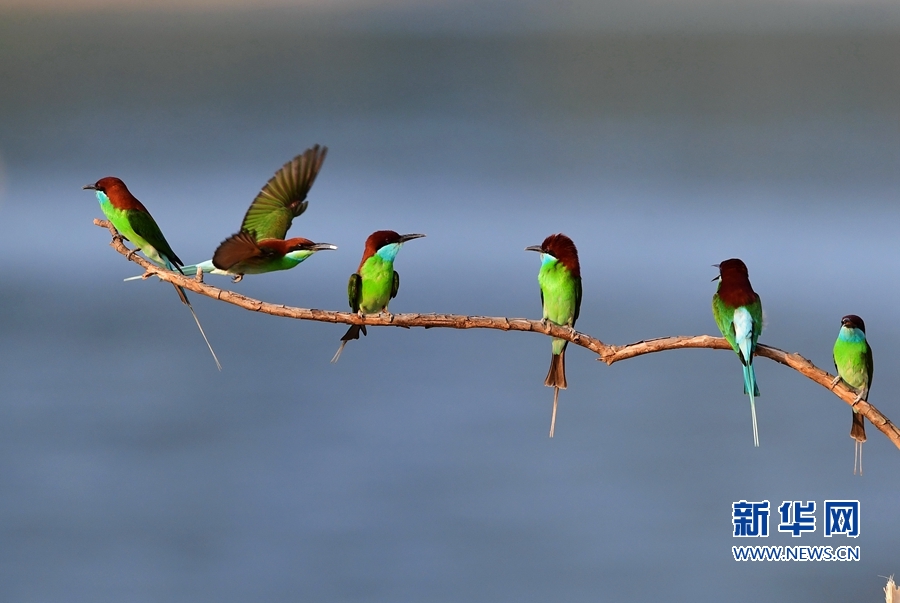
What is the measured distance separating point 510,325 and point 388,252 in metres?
0.67

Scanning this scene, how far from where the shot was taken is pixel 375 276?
2.61 metres

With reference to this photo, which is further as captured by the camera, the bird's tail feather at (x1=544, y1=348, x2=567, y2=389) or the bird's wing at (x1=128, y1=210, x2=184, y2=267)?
the bird's tail feather at (x1=544, y1=348, x2=567, y2=389)

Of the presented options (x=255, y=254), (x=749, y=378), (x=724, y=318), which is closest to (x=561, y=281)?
(x=724, y=318)

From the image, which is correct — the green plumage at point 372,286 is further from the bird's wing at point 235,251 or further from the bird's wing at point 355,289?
the bird's wing at point 235,251

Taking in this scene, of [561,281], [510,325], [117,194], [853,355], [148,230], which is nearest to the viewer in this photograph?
[510,325]

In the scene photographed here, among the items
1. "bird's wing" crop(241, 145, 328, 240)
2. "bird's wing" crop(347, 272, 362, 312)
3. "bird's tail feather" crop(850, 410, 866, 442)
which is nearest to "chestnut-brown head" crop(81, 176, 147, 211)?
"bird's wing" crop(241, 145, 328, 240)

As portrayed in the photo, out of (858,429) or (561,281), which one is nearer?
(858,429)

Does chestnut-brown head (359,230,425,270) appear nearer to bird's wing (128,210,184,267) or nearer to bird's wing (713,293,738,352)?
bird's wing (128,210,184,267)

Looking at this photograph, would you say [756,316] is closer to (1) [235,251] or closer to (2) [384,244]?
(2) [384,244]

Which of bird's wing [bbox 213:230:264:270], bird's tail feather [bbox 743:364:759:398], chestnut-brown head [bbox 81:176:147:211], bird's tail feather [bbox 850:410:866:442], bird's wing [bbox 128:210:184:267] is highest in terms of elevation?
chestnut-brown head [bbox 81:176:147:211]

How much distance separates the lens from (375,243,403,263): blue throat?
251 centimetres

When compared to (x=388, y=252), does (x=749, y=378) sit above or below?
below

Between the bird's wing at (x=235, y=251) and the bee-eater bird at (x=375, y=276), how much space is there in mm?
524

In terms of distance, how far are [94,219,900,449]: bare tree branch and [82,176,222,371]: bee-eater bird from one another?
0.99ft
